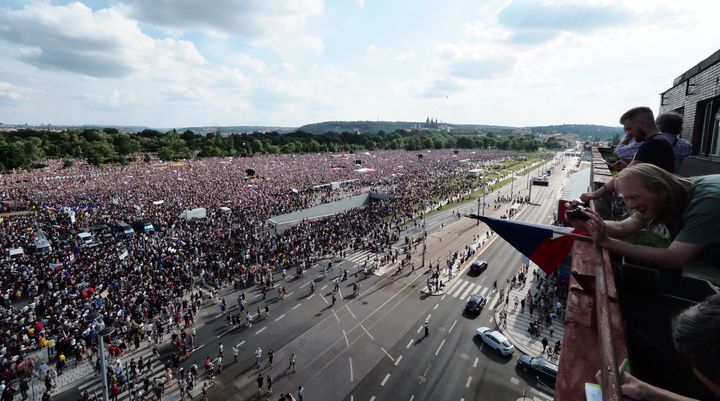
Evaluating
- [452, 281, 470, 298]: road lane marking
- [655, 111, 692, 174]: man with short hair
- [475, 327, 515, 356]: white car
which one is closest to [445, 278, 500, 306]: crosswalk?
[452, 281, 470, 298]: road lane marking

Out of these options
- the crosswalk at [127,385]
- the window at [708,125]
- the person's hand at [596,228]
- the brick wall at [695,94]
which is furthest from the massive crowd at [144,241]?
the window at [708,125]

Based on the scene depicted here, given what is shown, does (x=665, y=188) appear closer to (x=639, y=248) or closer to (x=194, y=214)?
(x=639, y=248)

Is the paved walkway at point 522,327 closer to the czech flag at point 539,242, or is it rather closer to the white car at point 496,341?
the white car at point 496,341

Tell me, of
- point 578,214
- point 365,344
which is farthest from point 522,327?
point 578,214

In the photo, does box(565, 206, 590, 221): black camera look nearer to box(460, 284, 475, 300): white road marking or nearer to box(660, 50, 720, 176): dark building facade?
box(660, 50, 720, 176): dark building facade

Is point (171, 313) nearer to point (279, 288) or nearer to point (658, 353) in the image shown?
point (279, 288)

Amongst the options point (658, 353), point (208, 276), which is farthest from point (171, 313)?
point (658, 353)
